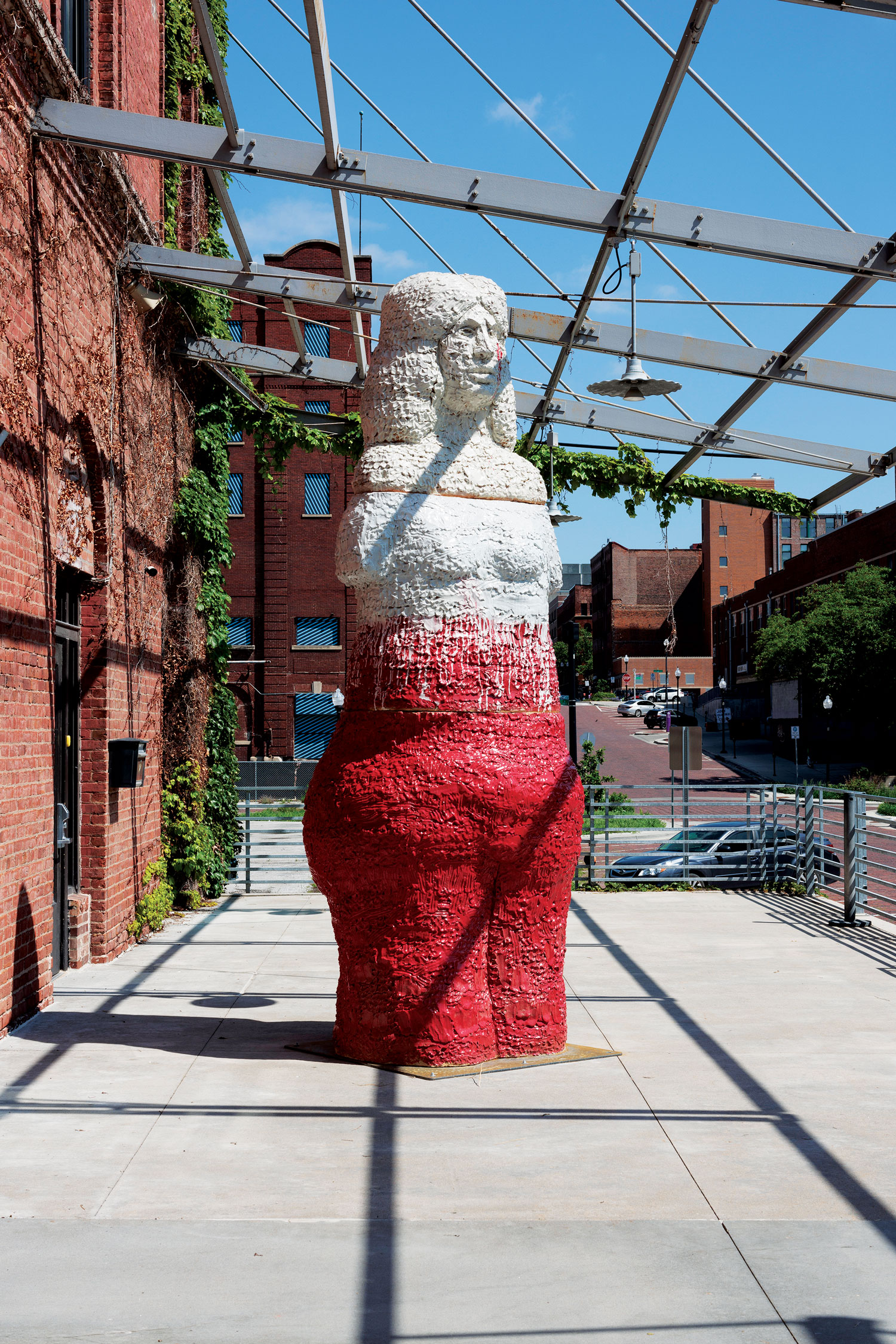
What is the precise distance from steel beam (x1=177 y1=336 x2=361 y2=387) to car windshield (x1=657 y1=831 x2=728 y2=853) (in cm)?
701

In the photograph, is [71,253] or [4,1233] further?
[71,253]

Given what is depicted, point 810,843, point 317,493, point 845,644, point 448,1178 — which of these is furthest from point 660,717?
point 448,1178

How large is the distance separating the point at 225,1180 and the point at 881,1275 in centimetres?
249

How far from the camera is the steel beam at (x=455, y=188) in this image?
790 cm

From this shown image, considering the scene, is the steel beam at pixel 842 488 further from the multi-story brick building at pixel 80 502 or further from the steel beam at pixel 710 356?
the multi-story brick building at pixel 80 502

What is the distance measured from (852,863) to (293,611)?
24357mm

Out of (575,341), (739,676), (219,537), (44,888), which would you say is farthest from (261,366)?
(739,676)

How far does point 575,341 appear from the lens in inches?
412

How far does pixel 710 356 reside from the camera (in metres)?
10.1

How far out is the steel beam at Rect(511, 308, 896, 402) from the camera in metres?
9.95

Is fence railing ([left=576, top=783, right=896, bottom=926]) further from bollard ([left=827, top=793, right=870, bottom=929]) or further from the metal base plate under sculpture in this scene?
the metal base plate under sculpture

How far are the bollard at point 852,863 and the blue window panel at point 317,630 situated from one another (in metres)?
23.5

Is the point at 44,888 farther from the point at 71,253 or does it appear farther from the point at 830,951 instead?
the point at 830,951

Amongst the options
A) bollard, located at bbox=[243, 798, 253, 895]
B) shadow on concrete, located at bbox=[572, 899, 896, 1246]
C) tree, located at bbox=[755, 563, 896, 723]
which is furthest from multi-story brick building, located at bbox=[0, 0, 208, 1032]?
tree, located at bbox=[755, 563, 896, 723]
